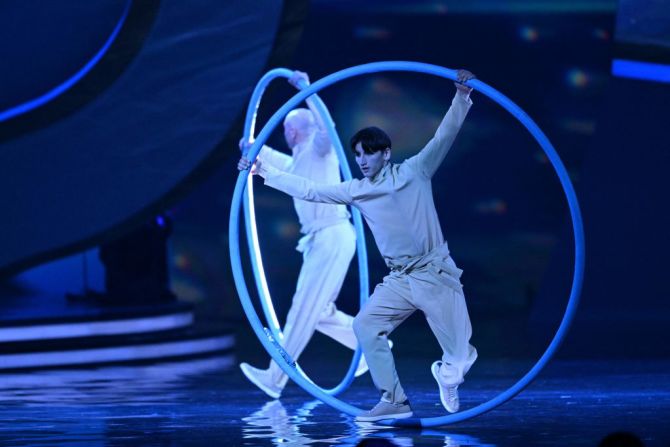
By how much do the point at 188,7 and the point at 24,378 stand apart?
Answer: 3.51 metres

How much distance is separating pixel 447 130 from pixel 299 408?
6.40 ft

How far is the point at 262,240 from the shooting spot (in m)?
13.9

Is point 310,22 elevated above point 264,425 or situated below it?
above

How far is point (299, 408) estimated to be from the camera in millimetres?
6941

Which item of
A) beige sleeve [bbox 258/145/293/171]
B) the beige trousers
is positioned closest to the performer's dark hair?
the beige trousers

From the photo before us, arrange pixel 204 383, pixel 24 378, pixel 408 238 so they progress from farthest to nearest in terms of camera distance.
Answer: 1. pixel 24 378
2. pixel 204 383
3. pixel 408 238

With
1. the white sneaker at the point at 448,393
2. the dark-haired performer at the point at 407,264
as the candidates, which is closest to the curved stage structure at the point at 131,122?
the dark-haired performer at the point at 407,264

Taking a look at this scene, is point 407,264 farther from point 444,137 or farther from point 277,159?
point 277,159

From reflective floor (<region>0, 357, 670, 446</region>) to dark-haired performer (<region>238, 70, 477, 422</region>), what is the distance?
10.8 inches

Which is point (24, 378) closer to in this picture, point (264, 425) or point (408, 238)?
point (264, 425)

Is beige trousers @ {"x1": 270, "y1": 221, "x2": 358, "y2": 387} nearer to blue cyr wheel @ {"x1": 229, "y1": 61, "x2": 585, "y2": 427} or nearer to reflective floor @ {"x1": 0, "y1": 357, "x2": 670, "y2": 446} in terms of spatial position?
reflective floor @ {"x1": 0, "y1": 357, "x2": 670, "y2": 446}

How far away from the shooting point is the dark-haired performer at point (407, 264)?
235 inches

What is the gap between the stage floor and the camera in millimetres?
5703

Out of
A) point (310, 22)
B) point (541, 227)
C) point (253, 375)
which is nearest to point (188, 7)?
point (310, 22)
